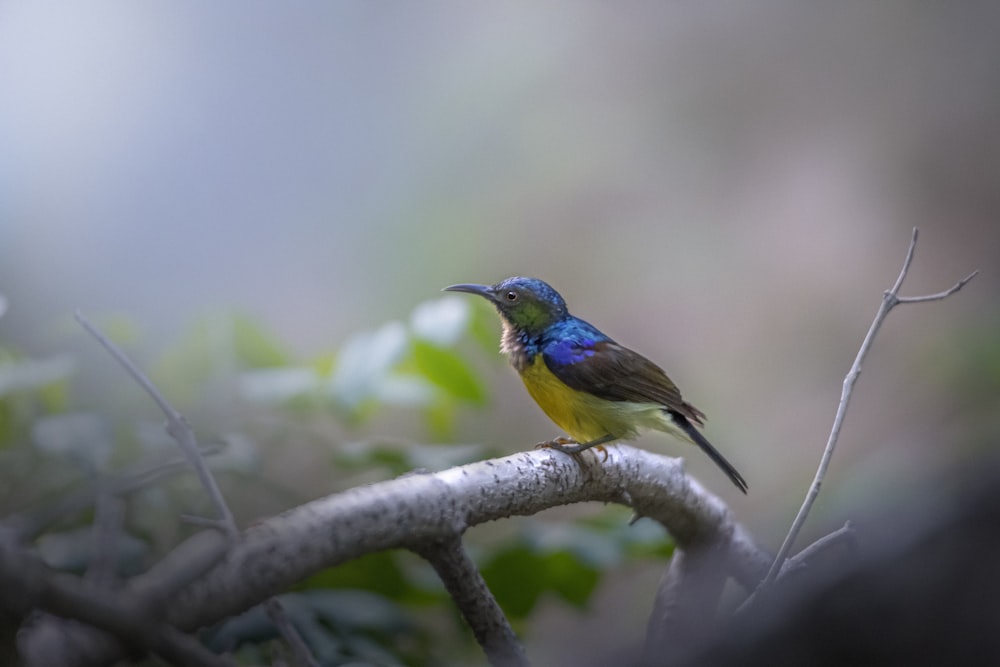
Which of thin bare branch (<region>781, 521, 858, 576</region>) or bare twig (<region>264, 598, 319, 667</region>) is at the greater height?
bare twig (<region>264, 598, 319, 667</region>)

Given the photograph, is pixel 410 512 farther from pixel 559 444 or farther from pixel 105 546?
pixel 559 444

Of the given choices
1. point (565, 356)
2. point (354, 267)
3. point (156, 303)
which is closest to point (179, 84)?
point (156, 303)

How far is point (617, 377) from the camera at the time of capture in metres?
1.85

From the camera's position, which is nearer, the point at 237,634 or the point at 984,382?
the point at 237,634

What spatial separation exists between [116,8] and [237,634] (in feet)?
9.10

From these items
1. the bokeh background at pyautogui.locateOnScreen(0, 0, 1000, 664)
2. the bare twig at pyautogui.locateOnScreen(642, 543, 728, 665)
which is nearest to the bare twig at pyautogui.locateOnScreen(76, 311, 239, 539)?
the bare twig at pyautogui.locateOnScreen(642, 543, 728, 665)

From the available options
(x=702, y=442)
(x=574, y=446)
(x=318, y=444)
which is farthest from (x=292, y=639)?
(x=702, y=442)

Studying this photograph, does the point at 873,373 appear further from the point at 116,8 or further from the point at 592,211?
the point at 116,8

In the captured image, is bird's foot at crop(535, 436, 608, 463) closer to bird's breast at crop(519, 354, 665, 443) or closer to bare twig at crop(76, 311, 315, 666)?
bird's breast at crop(519, 354, 665, 443)

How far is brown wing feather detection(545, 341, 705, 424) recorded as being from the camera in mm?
1845

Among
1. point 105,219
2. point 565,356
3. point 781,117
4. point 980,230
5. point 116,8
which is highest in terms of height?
point 116,8

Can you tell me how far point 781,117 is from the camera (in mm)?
4852

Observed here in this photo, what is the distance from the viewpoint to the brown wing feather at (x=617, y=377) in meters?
1.84

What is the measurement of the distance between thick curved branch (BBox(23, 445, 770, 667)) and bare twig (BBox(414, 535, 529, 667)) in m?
0.03
